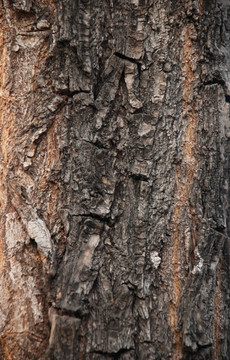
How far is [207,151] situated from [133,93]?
1.08 ft

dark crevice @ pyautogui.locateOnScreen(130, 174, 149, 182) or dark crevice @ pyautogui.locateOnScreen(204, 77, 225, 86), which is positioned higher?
dark crevice @ pyautogui.locateOnScreen(204, 77, 225, 86)

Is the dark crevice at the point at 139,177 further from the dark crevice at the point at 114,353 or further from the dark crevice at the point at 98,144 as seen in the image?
the dark crevice at the point at 114,353

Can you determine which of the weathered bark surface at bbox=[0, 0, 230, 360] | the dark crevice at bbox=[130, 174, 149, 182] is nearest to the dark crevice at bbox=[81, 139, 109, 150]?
the weathered bark surface at bbox=[0, 0, 230, 360]

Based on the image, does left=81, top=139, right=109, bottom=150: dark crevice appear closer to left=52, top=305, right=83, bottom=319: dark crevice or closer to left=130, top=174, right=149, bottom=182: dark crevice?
left=130, top=174, right=149, bottom=182: dark crevice

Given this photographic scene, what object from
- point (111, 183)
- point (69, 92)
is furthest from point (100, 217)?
point (69, 92)

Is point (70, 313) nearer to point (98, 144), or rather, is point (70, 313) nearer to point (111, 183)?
point (111, 183)

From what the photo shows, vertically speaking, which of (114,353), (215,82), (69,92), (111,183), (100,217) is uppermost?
(215,82)

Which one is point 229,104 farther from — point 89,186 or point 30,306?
point 30,306

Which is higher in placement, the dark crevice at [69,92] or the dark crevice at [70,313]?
the dark crevice at [69,92]

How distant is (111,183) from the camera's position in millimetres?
1313

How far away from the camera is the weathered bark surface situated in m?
1.25

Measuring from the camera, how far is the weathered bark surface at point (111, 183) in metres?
1.25

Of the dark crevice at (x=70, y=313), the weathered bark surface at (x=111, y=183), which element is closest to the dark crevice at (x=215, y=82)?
the weathered bark surface at (x=111, y=183)

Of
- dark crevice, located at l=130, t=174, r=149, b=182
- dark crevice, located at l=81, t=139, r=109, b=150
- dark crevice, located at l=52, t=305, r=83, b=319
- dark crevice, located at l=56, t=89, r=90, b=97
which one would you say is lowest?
dark crevice, located at l=52, t=305, r=83, b=319
